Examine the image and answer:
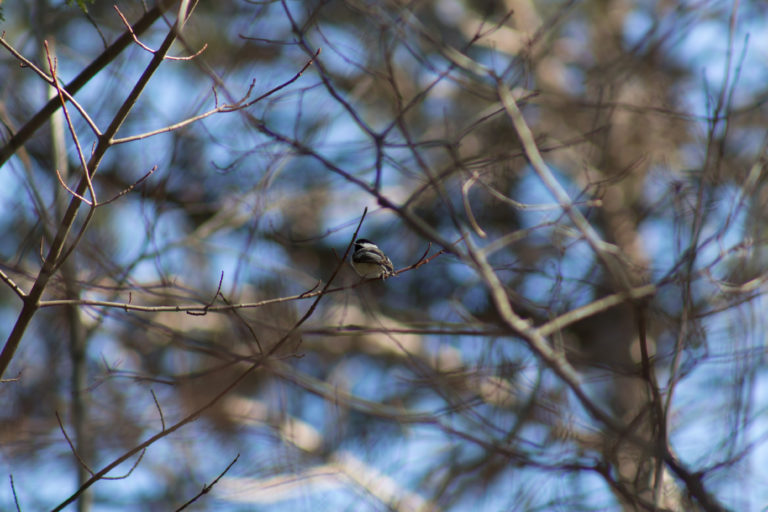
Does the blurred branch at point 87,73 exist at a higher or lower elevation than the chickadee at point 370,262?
A: lower

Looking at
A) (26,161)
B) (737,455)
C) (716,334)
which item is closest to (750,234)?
(737,455)

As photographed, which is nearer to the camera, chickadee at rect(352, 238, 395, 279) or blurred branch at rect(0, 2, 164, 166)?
blurred branch at rect(0, 2, 164, 166)

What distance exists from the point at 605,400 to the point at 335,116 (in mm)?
3806

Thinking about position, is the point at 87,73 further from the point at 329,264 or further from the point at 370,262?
the point at 329,264

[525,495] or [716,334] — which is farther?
[716,334]

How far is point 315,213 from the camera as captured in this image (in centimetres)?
679

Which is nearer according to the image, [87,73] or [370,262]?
[87,73]

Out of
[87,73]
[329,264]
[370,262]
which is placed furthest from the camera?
[329,264]

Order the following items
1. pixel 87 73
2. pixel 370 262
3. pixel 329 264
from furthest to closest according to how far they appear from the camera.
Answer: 1. pixel 329 264
2. pixel 370 262
3. pixel 87 73

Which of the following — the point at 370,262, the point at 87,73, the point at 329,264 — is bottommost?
the point at 87,73

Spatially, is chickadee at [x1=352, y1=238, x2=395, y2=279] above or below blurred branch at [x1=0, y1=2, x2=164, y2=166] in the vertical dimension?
above

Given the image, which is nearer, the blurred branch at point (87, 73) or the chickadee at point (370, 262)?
the blurred branch at point (87, 73)

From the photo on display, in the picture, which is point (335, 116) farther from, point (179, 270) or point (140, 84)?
point (140, 84)

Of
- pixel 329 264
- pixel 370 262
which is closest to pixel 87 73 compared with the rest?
pixel 370 262
